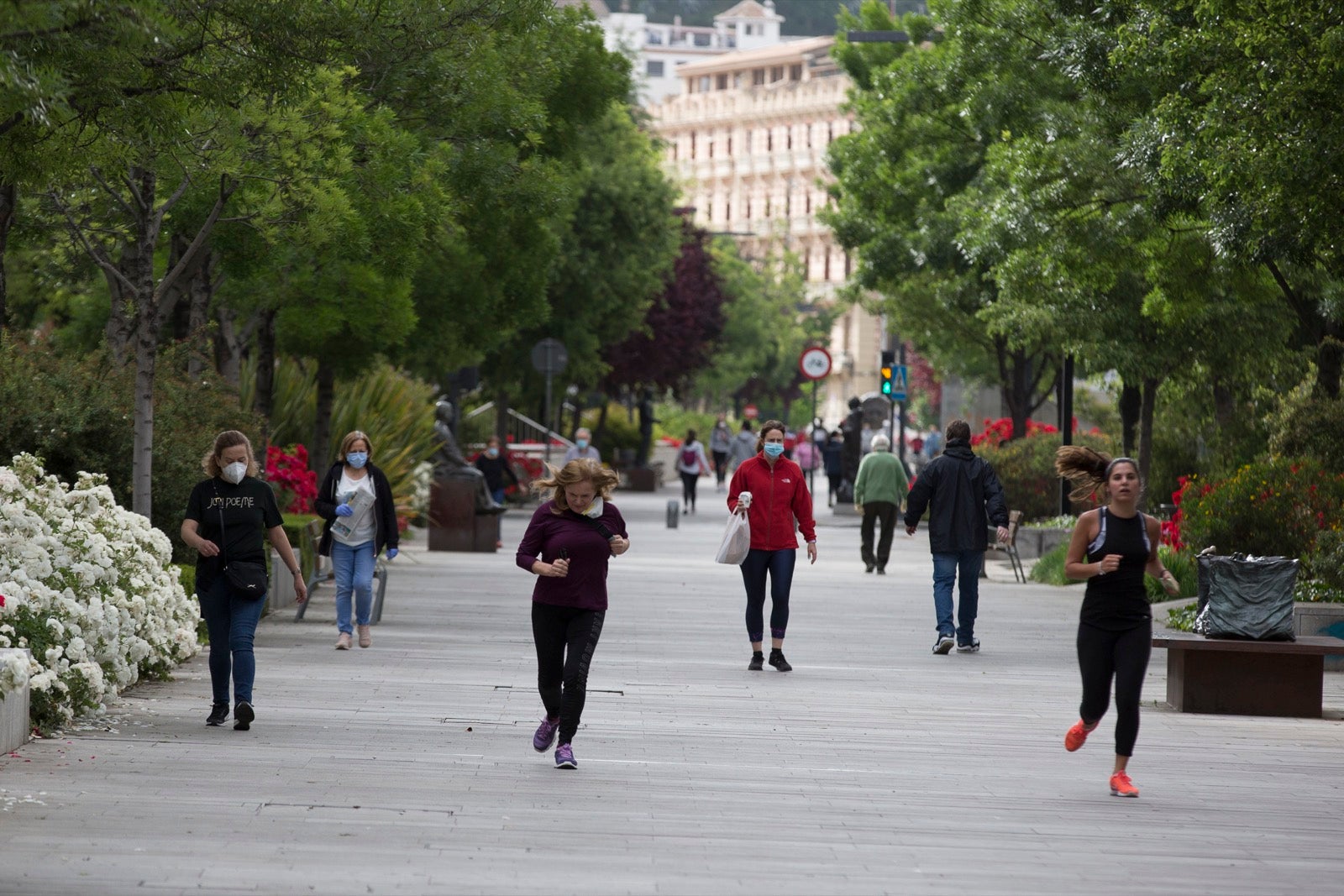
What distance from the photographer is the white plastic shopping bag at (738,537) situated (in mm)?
14820

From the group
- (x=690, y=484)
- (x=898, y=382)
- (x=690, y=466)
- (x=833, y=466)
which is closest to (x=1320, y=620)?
(x=898, y=382)

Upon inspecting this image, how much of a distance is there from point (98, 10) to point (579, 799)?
3.71 meters

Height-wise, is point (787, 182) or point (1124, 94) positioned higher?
point (787, 182)

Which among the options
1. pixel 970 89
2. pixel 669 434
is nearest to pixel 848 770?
pixel 970 89

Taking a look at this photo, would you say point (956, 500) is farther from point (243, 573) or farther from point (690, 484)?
point (690, 484)

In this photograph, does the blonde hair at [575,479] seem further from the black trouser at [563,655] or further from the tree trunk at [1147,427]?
the tree trunk at [1147,427]

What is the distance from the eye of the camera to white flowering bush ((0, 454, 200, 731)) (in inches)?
433

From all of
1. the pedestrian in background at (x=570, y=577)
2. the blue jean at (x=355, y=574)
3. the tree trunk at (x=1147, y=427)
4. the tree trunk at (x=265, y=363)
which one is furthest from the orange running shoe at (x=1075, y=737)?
the tree trunk at (x=1147, y=427)

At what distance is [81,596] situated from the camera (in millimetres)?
12102

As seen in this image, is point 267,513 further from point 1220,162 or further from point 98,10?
point 1220,162

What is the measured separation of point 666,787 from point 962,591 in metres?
7.62

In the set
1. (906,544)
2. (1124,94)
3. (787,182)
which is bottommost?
(906,544)

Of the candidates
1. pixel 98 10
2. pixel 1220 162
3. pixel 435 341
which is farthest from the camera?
pixel 435 341

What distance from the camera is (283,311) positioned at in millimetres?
21219
